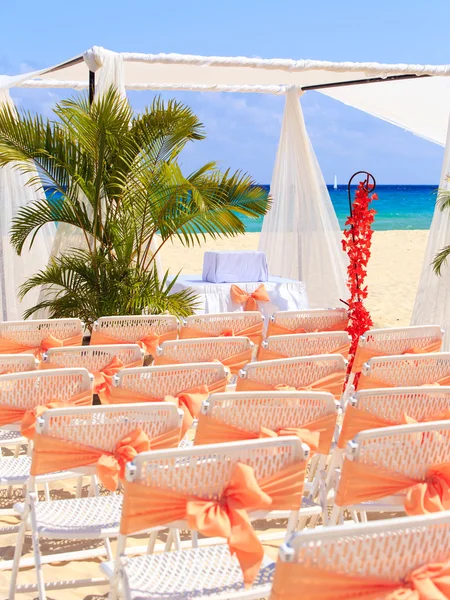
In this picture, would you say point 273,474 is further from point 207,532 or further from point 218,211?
point 218,211

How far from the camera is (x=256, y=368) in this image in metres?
3.76

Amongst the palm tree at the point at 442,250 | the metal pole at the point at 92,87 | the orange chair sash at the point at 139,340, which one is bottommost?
the orange chair sash at the point at 139,340

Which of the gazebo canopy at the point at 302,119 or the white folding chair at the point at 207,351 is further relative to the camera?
the gazebo canopy at the point at 302,119

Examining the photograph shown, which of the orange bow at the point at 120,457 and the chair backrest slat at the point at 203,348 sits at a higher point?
the chair backrest slat at the point at 203,348

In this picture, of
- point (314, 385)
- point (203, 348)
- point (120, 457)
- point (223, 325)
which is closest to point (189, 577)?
point (120, 457)

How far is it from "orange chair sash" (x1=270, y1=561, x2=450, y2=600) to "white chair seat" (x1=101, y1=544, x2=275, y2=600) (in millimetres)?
515

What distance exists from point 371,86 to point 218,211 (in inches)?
121

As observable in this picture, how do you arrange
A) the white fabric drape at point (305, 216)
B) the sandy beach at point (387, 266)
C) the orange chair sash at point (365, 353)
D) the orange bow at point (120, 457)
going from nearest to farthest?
the orange bow at point (120, 457) → the orange chair sash at point (365, 353) → the white fabric drape at point (305, 216) → the sandy beach at point (387, 266)

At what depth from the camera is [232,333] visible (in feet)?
17.4

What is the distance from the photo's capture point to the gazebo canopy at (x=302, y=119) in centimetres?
777

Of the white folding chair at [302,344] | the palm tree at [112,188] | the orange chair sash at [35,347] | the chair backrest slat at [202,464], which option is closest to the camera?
the chair backrest slat at [202,464]

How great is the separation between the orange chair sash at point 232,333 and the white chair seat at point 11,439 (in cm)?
143

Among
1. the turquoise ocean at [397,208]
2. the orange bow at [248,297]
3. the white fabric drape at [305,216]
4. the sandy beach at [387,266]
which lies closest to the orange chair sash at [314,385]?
the orange bow at [248,297]

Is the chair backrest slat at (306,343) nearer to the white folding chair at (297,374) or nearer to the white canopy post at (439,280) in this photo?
the white folding chair at (297,374)
